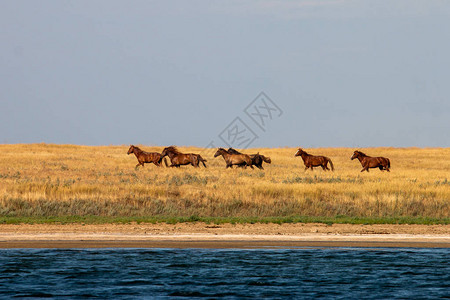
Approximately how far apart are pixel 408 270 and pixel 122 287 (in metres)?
6.56

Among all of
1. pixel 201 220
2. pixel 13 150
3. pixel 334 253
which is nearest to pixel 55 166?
pixel 13 150

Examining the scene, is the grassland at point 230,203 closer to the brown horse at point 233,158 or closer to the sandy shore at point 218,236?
the sandy shore at point 218,236

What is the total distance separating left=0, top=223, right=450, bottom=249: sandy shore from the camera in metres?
19.9

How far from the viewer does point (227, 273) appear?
53.2 ft

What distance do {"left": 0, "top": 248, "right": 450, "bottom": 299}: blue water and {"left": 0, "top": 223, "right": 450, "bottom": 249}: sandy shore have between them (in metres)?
0.92

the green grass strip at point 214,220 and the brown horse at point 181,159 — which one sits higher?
the brown horse at point 181,159

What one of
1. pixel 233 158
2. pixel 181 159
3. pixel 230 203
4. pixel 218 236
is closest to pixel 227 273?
pixel 218 236

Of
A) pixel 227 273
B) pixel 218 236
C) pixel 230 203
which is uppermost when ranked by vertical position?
pixel 230 203

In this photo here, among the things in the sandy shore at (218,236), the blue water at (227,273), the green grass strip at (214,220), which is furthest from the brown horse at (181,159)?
the blue water at (227,273)

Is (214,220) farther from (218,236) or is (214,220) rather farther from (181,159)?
(181,159)

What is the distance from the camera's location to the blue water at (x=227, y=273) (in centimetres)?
1421

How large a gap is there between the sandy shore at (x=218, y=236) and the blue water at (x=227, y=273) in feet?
3.03

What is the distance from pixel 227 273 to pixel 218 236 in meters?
4.67

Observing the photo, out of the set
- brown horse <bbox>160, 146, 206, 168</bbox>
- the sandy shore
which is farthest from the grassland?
brown horse <bbox>160, 146, 206, 168</bbox>
